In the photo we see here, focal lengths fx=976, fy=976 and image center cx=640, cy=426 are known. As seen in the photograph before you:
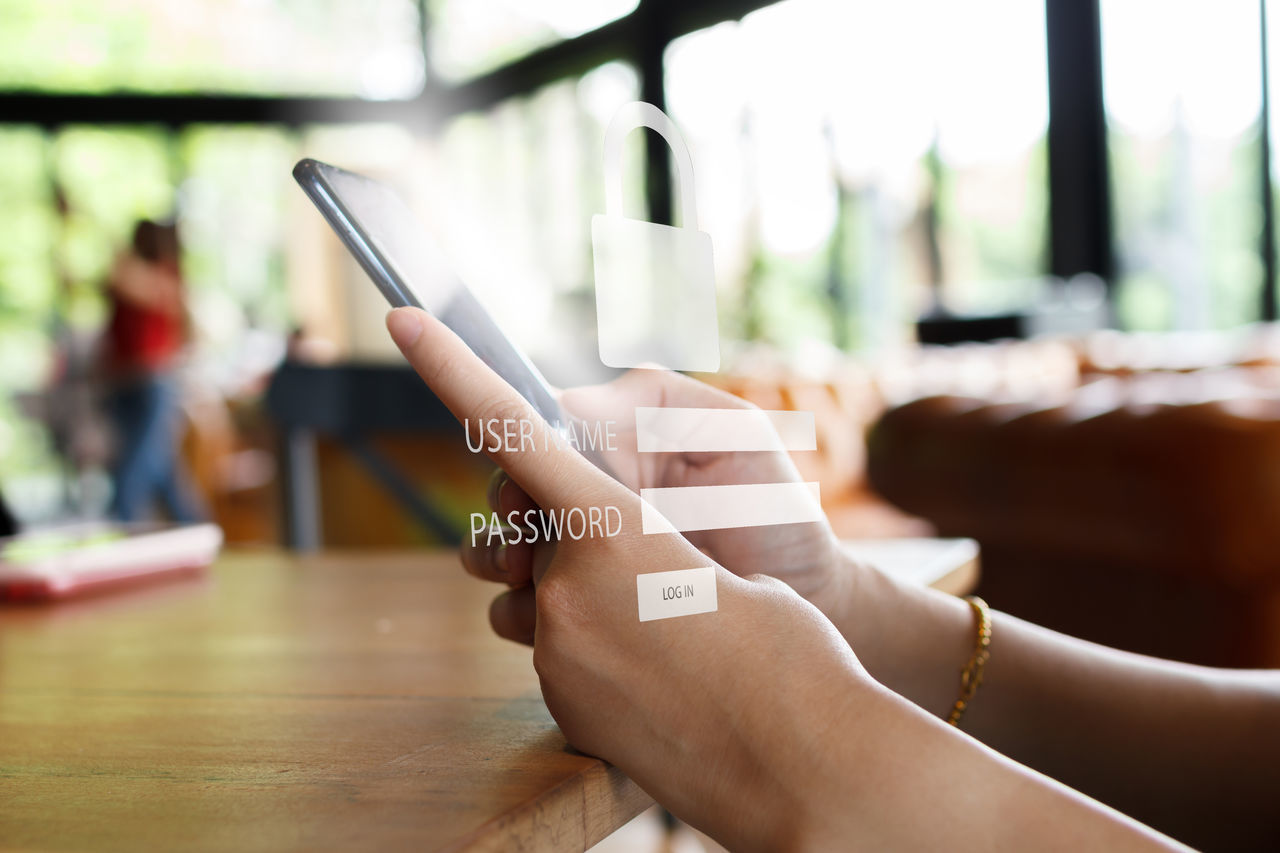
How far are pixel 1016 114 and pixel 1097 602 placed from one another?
3.06 m

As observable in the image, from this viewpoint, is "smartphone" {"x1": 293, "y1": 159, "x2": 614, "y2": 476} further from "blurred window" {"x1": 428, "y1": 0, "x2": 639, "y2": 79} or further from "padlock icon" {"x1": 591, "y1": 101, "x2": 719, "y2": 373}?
"blurred window" {"x1": 428, "y1": 0, "x2": 639, "y2": 79}

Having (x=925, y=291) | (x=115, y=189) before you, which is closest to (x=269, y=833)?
(x=925, y=291)

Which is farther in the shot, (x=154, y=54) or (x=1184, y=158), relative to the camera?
(x=154, y=54)

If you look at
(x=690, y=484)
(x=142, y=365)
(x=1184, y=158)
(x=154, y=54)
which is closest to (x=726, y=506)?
(x=690, y=484)

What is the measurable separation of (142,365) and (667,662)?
300 cm

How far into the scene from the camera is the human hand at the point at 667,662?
26 centimetres

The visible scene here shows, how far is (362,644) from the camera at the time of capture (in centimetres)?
45

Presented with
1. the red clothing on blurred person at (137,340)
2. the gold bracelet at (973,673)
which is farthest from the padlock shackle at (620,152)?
the red clothing on blurred person at (137,340)

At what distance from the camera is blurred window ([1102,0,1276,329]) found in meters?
3.04

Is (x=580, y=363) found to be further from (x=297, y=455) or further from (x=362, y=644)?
(x=297, y=455)

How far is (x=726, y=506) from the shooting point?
1.14ft

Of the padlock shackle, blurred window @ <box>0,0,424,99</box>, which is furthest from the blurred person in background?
the padlock shackle

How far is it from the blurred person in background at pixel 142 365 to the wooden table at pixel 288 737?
8.57 ft

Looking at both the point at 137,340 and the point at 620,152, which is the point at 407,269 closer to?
the point at 620,152
